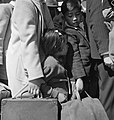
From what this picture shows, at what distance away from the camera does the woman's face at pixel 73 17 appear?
3.88 m

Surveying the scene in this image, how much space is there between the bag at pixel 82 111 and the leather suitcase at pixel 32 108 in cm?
9

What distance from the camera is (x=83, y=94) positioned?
3.57m

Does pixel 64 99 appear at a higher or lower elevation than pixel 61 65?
lower

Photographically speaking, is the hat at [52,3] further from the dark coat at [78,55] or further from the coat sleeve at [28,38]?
the coat sleeve at [28,38]

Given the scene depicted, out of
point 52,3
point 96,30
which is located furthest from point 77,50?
point 52,3

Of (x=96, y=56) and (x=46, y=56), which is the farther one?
(x=96, y=56)

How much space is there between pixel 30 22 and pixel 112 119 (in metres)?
1.24

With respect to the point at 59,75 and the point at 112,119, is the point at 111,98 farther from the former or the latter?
the point at 59,75

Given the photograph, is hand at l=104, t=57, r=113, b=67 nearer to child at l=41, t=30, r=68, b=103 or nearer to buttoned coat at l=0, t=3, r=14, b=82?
child at l=41, t=30, r=68, b=103

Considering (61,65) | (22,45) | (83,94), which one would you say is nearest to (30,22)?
(22,45)

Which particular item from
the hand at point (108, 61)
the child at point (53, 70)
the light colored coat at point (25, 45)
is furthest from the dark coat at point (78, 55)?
the light colored coat at point (25, 45)

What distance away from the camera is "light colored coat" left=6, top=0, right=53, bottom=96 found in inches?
115

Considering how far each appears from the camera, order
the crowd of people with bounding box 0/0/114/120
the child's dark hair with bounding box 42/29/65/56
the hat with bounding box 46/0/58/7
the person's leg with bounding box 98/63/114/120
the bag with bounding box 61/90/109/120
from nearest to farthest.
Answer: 1. the bag with bounding box 61/90/109/120
2. the crowd of people with bounding box 0/0/114/120
3. the child's dark hair with bounding box 42/29/65/56
4. the person's leg with bounding box 98/63/114/120
5. the hat with bounding box 46/0/58/7

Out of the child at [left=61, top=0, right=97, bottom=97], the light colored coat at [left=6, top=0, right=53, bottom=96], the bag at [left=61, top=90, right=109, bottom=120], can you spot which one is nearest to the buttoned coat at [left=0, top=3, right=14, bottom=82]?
the light colored coat at [left=6, top=0, right=53, bottom=96]
